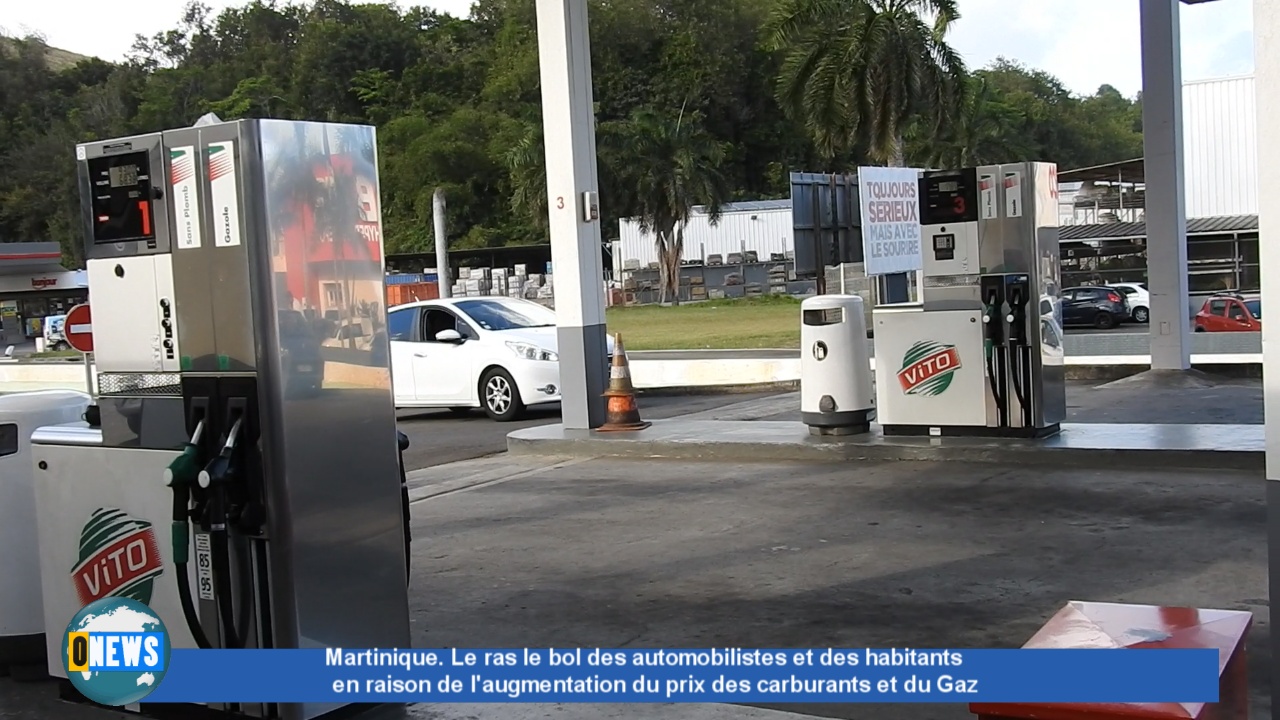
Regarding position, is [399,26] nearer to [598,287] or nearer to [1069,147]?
[1069,147]

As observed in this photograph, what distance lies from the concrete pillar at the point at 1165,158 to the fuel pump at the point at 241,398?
41.3 feet

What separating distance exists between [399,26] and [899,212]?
7234 centimetres

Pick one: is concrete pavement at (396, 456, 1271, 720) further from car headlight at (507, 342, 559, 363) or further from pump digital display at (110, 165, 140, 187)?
car headlight at (507, 342, 559, 363)

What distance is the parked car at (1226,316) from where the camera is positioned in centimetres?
2616

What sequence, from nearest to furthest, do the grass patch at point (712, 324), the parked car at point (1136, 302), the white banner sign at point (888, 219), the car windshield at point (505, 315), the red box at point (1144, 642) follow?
the red box at point (1144, 642)
the car windshield at point (505, 315)
the white banner sign at point (888, 219)
the grass patch at point (712, 324)
the parked car at point (1136, 302)

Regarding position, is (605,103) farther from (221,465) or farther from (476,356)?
(221,465)

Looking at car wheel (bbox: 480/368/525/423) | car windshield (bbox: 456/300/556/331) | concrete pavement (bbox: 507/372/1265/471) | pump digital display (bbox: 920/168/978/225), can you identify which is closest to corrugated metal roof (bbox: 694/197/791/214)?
car windshield (bbox: 456/300/556/331)

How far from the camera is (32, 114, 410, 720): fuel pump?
14.4 ft

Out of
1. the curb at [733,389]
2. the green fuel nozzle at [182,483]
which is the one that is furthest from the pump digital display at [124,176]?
the curb at [733,389]

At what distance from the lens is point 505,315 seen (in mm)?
15883

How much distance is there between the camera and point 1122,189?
43781 millimetres

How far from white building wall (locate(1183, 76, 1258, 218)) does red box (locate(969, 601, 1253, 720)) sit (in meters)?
40.1

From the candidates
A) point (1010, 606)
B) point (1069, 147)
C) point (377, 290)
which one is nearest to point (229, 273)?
point (377, 290)
